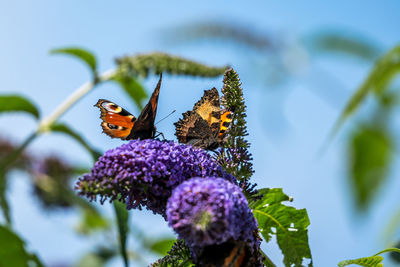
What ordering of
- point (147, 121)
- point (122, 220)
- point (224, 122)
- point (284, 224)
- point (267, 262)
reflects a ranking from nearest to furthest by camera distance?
point (267, 262)
point (284, 224)
point (224, 122)
point (122, 220)
point (147, 121)

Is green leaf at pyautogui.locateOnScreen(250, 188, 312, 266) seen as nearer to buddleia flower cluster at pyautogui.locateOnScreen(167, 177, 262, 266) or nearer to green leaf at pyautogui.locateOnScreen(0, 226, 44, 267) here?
buddleia flower cluster at pyautogui.locateOnScreen(167, 177, 262, 266)

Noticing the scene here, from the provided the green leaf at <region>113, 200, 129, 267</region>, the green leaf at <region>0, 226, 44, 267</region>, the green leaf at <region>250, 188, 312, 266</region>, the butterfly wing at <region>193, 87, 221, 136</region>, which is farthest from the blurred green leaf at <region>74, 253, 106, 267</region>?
the green leaf at <region>0, 226, 44, 267</region>

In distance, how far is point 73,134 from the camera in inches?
119

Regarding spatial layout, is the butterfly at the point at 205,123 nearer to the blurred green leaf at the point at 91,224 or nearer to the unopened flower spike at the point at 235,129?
the unopened flower spike at the point at 235,129

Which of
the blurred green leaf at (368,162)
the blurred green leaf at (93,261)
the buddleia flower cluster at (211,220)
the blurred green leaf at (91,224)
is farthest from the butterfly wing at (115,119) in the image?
the blurred green leaf at (93,261)

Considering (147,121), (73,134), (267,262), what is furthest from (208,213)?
(73,134)

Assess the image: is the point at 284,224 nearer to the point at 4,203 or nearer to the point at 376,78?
Answer: the point at 376,78

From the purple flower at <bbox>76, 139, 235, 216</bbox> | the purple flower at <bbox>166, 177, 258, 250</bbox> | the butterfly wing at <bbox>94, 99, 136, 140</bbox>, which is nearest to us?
the purple flower at <bbox>166, 177, 258, 250</bbox>

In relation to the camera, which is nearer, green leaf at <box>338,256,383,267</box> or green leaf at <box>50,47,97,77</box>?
green leaf at <box>338,256,383,267</box>

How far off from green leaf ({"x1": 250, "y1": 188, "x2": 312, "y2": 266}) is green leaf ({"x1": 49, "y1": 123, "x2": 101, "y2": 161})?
3.57 ft

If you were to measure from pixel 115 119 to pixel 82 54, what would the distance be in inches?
21.5

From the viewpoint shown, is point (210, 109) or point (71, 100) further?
point (71, 100)

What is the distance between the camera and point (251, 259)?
1.74 meters

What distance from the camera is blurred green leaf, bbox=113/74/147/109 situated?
10.4 feet
